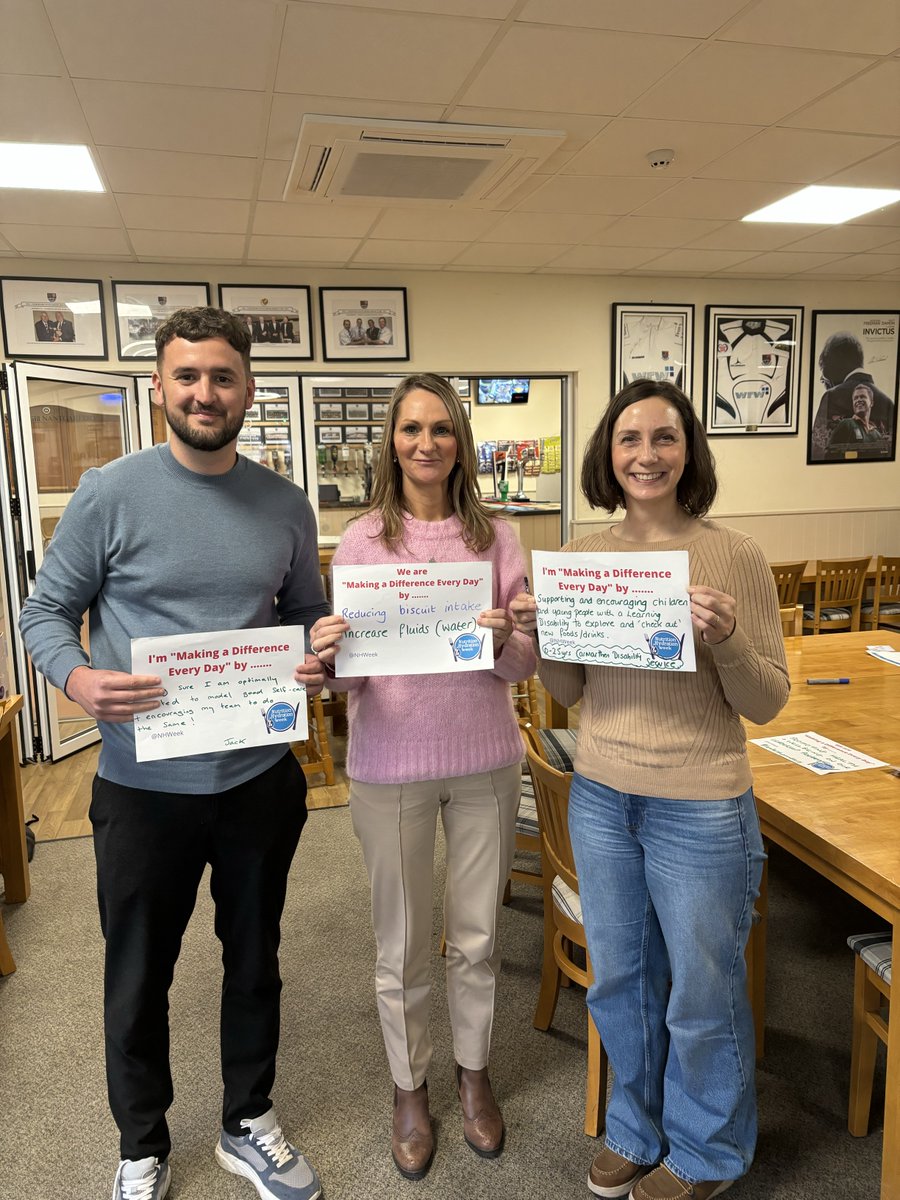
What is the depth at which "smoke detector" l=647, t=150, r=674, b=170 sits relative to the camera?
11.4 feet

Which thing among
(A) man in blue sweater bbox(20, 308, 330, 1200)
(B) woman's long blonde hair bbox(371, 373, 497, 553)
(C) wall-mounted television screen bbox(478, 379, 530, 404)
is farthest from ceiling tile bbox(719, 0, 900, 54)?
(C) wall-mounted television screen bbox(478, 379, 530, 404)

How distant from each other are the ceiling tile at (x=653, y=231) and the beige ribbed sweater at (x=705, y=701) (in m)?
3.58

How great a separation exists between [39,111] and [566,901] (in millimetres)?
3219

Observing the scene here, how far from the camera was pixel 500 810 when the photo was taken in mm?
1753

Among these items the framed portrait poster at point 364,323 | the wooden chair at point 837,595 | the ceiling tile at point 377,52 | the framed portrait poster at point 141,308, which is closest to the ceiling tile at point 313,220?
the framed portrait poster at point 364,323

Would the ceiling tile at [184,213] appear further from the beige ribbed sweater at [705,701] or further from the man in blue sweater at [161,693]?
the beige ribbed sweater at [705,701]

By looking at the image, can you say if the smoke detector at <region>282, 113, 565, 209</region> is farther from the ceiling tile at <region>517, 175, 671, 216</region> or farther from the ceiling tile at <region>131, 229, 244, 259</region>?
the ceiling tile at <region>131, 229, 244, 259</region>

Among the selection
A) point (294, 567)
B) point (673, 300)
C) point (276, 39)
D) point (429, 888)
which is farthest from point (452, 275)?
point (429, 888)

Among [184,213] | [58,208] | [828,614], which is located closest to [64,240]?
[58,208]

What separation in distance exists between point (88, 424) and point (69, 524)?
154 inches

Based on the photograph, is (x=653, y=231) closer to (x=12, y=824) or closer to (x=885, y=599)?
(x=885, y=599)

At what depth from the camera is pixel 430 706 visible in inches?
66.1

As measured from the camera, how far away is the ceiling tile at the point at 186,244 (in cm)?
448

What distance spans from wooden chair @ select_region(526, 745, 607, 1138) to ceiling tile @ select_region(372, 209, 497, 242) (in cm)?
323
